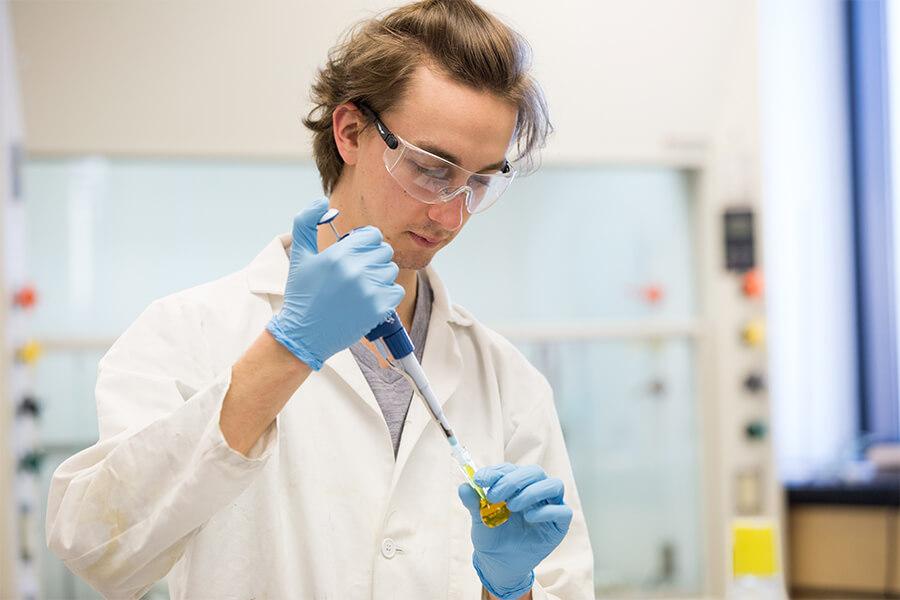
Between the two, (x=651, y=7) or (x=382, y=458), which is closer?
(x=382, y=458)

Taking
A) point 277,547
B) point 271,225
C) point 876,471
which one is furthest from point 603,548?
point 277,547

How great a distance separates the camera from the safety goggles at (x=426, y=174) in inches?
47.6

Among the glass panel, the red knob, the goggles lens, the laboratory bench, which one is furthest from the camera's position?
the laboratory bench

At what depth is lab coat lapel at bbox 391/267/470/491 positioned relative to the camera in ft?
4.07

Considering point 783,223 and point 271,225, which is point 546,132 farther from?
point 783,223

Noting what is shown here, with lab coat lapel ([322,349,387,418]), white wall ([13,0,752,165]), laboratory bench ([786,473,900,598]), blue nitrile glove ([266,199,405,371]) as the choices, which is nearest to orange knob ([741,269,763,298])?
white wall ([13,0,752,165])

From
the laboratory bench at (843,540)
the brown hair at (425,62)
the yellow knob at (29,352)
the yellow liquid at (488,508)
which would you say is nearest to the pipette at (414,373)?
the yellow liquid at (488,508)

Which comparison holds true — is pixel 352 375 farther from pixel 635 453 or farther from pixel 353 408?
pixel 635 453

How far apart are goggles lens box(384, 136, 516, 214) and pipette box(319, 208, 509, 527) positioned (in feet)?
0.44

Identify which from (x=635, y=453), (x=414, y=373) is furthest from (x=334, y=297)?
(x=635, y=453)

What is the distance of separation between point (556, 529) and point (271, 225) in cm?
209

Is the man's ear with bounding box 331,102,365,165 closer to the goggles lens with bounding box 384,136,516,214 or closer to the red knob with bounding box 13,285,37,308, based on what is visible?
the goggles lens with bounding box 384,136,516,214

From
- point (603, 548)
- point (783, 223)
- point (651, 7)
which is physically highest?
point (651, 7)

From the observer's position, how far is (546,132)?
142 centimetres
